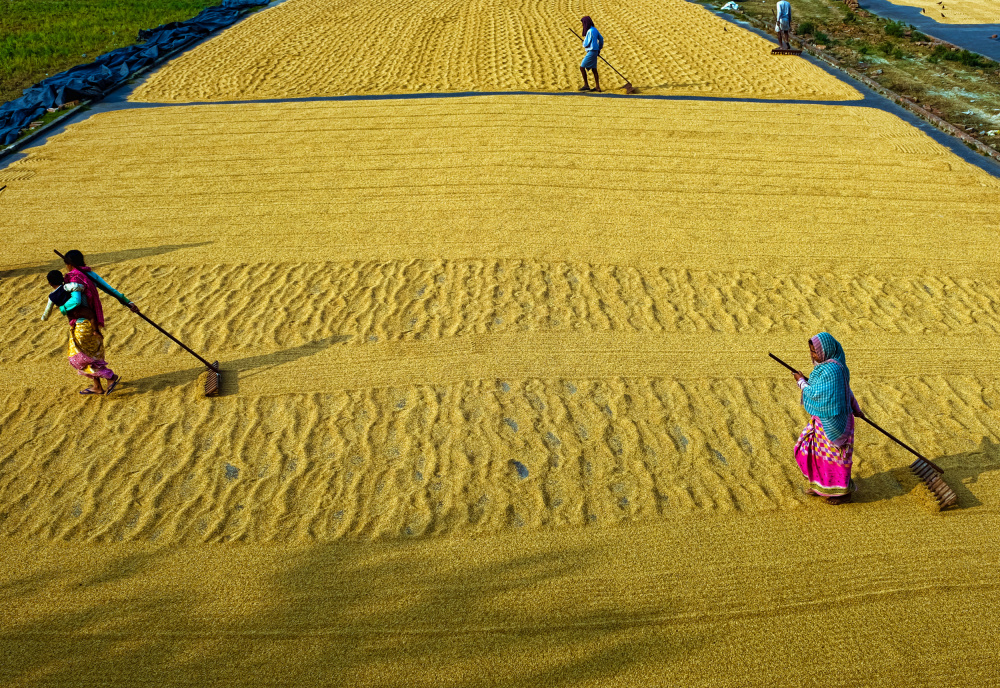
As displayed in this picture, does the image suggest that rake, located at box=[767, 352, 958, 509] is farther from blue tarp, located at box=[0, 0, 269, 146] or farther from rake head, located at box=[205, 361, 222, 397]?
blue tarp, located at box=[0, 0, 269, 146]

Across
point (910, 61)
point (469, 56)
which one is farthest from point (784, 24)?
point (469, 56)

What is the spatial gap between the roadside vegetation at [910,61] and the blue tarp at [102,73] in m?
14.7

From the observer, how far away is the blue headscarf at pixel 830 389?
5109mm

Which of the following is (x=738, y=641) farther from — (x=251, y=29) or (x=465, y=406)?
(x=251, y=29)

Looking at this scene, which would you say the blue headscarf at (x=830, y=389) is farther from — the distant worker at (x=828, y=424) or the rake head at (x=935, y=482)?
the rake head at (x=935, y=482)

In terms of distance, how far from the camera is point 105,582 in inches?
196

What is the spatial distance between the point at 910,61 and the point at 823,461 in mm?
14482

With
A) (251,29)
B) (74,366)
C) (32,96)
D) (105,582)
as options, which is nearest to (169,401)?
(74,366)

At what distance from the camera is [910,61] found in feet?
53.4

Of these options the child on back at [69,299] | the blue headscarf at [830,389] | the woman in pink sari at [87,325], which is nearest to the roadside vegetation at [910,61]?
the blue headscarf at [830,389]

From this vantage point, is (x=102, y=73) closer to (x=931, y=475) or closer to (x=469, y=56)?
(x=469, y=56)

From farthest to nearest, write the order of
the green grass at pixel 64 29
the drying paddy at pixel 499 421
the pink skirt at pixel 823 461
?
the green grass at pixel 64 29, the pink skirt at pixel 823 461, the drying paddy at pixel 499 421

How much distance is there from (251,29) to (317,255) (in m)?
13.5

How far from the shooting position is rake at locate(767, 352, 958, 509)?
5.38 m
